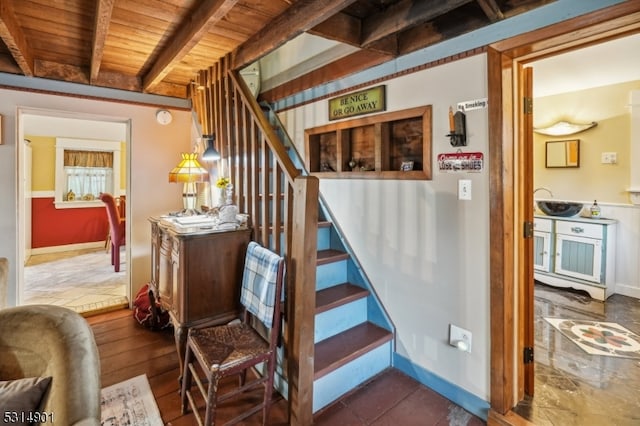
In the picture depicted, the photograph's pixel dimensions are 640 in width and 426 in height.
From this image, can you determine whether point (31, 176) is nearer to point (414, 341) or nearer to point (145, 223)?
point (145, 223)

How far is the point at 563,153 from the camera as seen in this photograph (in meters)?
4.17

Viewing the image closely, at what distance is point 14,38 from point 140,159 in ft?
4.70

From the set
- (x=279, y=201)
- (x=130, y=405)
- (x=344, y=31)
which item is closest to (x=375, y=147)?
(x=344, y=31)

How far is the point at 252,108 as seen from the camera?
222cm

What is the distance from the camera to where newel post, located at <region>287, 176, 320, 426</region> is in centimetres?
167

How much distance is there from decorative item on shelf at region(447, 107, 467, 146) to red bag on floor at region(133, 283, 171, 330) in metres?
2.66

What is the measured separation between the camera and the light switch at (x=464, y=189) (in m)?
1.83

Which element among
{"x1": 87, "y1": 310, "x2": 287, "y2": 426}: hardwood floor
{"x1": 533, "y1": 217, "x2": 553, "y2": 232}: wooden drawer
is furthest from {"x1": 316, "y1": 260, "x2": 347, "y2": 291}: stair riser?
{"x1": 533, "y1": 217, "x2": 553, "y2": 232}: wooden drawer

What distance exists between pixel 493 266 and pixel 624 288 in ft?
10.4

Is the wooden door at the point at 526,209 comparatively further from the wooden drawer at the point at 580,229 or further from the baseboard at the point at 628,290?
the baseboard at the point at 628,290

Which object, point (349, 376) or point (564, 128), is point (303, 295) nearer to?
point (349, 376)

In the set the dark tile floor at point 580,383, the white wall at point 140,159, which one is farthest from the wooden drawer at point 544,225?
the white wall at point 140,159

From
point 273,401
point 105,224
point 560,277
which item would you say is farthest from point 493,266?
point 105,224

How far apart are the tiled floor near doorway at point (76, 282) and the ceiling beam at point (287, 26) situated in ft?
9.36
